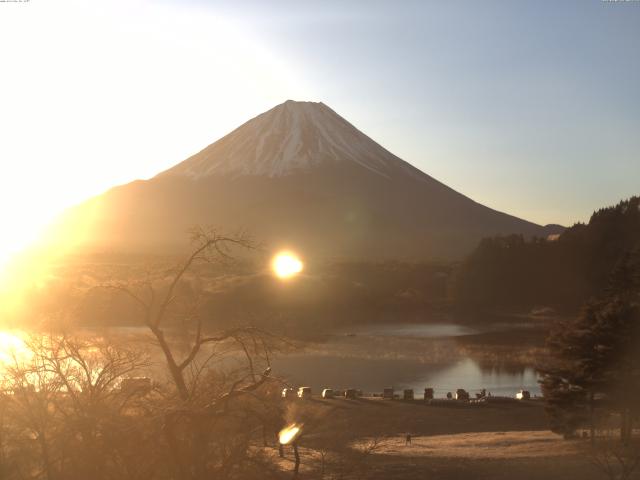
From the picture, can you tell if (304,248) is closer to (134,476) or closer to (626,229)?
(626,229)

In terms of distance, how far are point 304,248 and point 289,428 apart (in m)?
104

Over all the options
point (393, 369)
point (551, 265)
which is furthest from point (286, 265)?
point (393, 369)

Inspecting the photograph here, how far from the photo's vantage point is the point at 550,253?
72.9 metres

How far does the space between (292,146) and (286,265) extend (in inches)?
2474

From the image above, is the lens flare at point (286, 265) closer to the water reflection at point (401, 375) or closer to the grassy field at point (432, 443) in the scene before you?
the water reflection at point (401, 375)

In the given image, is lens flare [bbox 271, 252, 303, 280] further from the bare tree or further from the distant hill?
the bare tree

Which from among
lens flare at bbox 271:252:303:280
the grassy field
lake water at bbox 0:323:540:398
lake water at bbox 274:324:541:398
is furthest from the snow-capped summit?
the grassy field

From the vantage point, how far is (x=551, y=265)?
71.5 m

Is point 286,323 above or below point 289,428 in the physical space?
above

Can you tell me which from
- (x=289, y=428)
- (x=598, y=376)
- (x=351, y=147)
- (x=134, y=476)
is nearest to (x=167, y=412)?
(x=134, y=476)

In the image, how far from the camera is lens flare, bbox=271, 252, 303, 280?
6312cm

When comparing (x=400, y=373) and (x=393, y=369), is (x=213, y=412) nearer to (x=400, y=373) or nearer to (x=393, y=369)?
(x=400, y=373)

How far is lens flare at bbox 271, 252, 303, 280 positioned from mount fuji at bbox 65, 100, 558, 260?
10442 millimetres

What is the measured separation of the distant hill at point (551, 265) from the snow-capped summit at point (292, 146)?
59676mm
